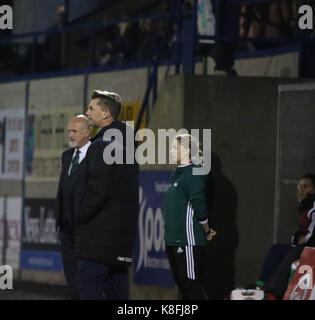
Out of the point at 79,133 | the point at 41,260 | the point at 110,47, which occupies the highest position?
the point at 110,47

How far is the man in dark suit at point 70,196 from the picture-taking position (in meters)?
11.8

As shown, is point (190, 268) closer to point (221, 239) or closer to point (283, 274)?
point (283, 274)

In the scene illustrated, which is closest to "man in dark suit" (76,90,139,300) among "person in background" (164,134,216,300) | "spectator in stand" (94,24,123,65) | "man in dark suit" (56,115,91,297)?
"man in dark suit" (56,115,91,297)

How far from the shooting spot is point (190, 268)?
39.4ft

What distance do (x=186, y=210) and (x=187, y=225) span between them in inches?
5.6

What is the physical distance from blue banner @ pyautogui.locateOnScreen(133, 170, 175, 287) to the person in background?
201cm

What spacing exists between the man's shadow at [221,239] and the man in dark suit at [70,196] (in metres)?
2.58

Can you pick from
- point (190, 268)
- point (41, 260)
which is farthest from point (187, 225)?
point (41, 260)

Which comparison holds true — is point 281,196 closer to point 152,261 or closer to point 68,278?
point 152,261

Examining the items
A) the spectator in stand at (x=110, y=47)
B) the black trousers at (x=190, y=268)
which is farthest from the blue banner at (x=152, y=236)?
the spectator in stand at (x=110, y=47)

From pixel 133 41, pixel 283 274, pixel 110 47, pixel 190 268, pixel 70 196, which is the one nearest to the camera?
pixel 70 196

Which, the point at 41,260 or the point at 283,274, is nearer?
the point at 283,274
